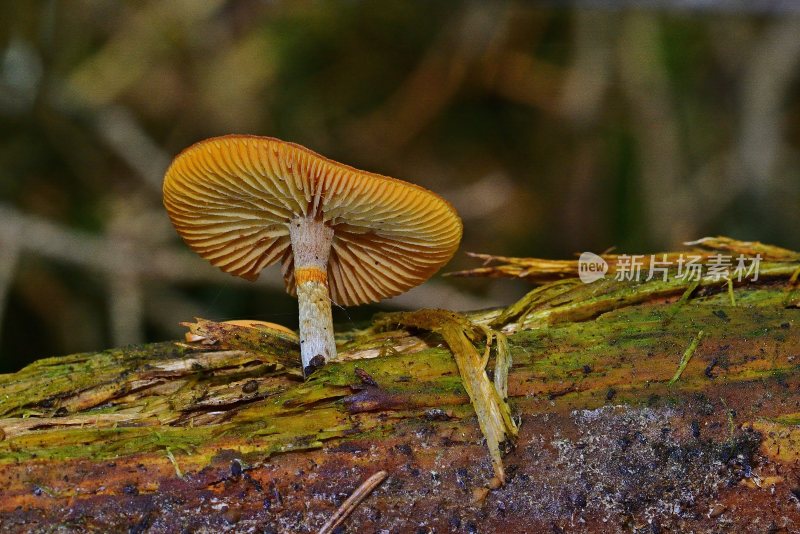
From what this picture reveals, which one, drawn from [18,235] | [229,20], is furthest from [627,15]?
[18,235]

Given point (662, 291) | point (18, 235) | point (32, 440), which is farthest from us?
point (18, 235)

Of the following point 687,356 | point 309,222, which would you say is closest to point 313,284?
point 309,222

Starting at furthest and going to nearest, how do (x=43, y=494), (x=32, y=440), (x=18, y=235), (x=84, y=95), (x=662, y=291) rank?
(x=84, y=95)
(x=18, y=235)
(x=662, y=291)
(x=32, y=440)
(x=43, y=494)

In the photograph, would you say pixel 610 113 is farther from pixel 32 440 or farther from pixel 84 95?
pixel 32 440

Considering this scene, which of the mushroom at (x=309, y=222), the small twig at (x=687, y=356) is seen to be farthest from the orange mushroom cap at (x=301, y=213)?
the small twig at (x=687, y=356)

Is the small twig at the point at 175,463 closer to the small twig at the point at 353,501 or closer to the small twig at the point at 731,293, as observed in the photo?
the small twig at the point at 353,501

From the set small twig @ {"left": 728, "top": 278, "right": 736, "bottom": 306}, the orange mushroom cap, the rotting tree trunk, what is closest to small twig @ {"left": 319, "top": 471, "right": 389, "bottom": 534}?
the rotting tree trunk
